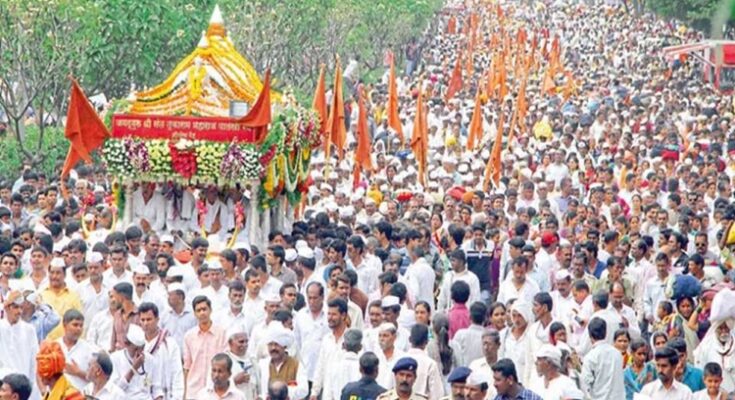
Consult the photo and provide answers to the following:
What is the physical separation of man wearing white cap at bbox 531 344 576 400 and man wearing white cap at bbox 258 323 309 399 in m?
1.70

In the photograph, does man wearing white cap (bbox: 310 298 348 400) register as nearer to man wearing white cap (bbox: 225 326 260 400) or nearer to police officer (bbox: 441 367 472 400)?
man wearing white cap (bbox: 225 326 260 400)

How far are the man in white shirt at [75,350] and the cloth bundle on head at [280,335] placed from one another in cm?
118

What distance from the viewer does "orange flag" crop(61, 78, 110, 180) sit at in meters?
21.9

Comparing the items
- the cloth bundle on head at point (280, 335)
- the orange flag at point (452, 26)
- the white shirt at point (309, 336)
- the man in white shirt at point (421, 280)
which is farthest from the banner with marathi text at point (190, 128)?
the orange flag at point (452, 26)

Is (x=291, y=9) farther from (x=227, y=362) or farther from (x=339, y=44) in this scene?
(x=227, y=362)

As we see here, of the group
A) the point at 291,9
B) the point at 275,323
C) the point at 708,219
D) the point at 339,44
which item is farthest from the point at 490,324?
the point at 339,44

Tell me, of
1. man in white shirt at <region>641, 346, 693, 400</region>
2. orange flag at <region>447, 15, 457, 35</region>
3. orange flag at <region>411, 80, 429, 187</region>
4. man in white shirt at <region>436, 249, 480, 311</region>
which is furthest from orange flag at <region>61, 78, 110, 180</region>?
orange flag at <region>447, 15, 457, 35</region>

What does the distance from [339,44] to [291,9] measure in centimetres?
817

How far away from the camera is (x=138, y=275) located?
56.1ft

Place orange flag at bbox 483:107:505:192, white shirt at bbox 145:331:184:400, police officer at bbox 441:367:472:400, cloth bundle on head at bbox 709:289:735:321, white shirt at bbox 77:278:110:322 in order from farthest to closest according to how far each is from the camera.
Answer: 1. orange flag at bbox 483:107:505:192
2. white shirt at bbox 77:278:110:322
3. cloth bundle on head at bbox 709:289:735:321
4. white shirt at bbox 145:331:184:400
5. police officer at bbox 441:367:472:400

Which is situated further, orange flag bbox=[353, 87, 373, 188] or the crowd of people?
orange flag bbox=[353, 87, 373, 188]

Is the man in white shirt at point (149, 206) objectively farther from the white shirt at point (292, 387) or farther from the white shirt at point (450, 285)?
the white shirt at point (292, 387)

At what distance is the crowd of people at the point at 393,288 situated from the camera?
47.7 feet

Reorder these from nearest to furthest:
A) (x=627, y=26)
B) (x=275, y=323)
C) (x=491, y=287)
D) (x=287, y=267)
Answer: (x=275, y=323) < (x=287, y=267) < (x=491, y=287) < (x=627, y=26)
